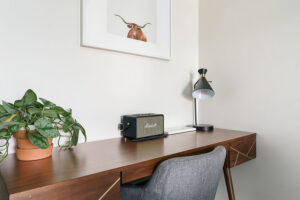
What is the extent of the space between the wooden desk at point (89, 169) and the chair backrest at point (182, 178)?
0.26 ft

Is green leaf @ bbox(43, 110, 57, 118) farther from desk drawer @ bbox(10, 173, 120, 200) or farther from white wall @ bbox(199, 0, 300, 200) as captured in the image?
white wall @ bbox(199, 0, 300, 200)

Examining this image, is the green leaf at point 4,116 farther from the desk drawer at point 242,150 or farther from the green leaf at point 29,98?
the desk drawer at point 242,150

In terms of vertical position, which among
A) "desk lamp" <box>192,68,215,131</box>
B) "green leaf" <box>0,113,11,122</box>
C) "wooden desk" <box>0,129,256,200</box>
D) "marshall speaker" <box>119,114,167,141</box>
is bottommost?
"wooden desk" <box>0,129,256,200</box>

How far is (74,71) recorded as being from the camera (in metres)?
1.13

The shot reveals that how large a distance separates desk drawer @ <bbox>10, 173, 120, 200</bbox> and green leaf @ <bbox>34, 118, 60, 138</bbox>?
0.23 m

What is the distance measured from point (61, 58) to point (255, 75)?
4.38 feet

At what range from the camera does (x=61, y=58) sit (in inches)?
42.6

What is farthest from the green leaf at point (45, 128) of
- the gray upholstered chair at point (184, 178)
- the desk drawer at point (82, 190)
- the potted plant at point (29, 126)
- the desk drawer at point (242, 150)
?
the desk drawer at point (242, 150)

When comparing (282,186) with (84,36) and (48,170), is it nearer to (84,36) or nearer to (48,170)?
(48,170)

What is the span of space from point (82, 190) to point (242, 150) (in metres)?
1.10

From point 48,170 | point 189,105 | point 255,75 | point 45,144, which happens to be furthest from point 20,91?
point 255,75

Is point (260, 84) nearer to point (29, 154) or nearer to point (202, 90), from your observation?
point (202, 90)

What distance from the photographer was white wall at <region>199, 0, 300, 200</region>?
4.29 ft

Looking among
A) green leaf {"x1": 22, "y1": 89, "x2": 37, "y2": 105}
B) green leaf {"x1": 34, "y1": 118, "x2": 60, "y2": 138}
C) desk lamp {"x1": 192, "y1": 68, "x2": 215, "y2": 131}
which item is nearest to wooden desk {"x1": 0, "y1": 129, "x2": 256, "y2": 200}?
green leaf {"x1": 34, "y1": 118, "x2": 60, "y2": 138}
